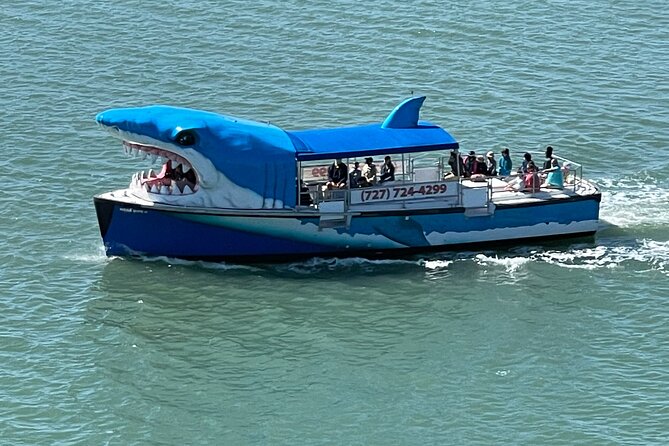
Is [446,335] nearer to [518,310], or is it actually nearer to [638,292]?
[518,310]

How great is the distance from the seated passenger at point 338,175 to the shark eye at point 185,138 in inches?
180

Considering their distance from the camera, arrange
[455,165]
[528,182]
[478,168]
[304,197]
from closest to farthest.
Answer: [304,197]
[455,165]
[528,182]
[478,168]


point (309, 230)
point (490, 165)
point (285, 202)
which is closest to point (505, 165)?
point (490, 165)

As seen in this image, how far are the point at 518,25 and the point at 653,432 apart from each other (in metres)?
35.9

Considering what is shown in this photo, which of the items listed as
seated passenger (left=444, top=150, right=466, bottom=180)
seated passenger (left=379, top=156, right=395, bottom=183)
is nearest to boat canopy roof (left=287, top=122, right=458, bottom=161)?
seated passenger (left=444, top=150, right=466, bottom=180)

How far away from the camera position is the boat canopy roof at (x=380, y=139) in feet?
166

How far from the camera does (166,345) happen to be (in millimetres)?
45500

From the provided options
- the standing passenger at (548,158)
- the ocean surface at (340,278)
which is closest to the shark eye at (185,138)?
the ocean surface at (340,278)

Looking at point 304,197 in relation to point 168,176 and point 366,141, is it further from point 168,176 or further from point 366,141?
point 168,176

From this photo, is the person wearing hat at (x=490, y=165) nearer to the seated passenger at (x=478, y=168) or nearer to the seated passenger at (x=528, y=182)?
the seated passenger at (x=478, y=168)

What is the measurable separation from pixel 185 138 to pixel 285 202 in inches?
145

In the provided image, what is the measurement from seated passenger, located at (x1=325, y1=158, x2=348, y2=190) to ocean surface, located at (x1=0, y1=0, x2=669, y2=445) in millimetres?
2430

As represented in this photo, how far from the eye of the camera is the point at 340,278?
49.9 m

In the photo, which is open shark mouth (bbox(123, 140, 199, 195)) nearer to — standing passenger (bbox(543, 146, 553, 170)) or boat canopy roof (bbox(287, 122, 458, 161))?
boat canopy roof (bbox(287, 122, 458, 161))
